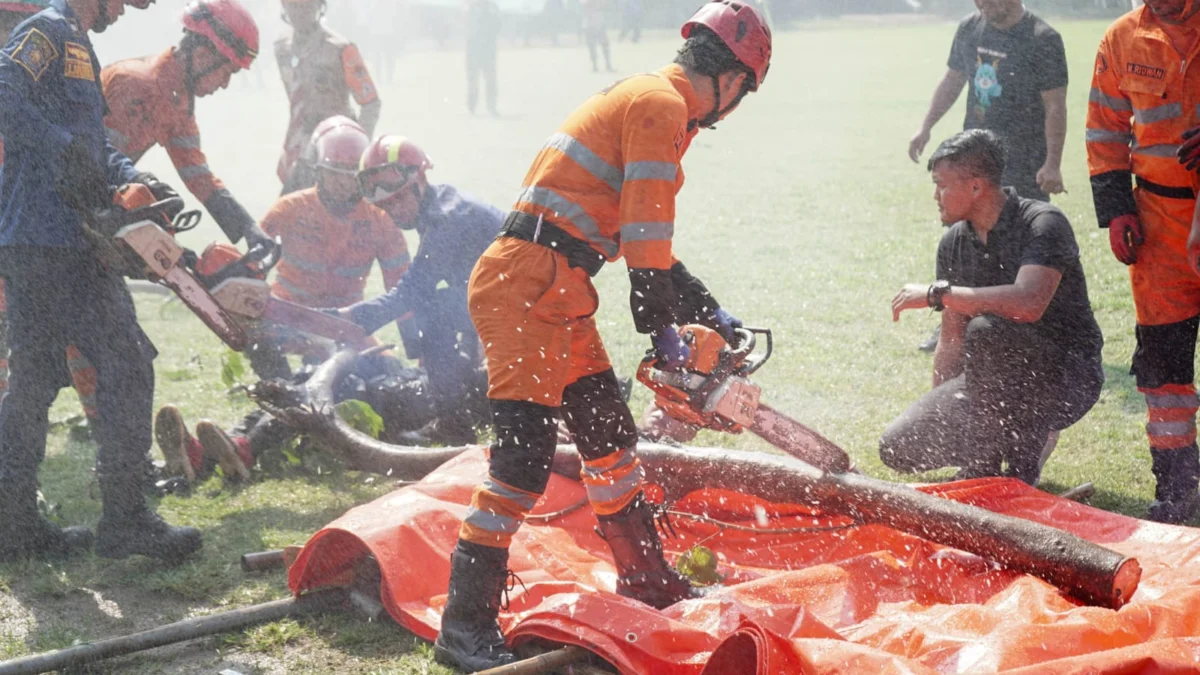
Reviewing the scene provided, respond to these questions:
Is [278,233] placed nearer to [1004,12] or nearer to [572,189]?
[572,189]

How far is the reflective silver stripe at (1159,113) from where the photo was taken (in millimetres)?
4215

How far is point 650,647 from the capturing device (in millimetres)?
3035

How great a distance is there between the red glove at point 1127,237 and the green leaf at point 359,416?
339 cm

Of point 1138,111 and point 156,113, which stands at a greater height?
point 156,113

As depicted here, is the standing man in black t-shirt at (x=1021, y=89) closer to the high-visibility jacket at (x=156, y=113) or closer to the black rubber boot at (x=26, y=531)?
the high-visibility jacket at (x=156, y=113)

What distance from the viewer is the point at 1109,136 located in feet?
14.7

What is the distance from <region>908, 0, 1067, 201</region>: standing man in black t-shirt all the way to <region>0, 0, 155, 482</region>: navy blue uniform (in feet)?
15.0

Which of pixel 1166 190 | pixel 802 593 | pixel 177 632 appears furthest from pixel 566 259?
pixel 1166 190

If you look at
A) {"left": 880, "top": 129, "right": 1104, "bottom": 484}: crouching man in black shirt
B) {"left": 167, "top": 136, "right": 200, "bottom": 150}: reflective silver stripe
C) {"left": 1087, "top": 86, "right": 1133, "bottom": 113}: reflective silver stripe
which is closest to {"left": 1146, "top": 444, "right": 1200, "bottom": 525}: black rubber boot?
{"left": 880, "top": 129, "right": 1104, "bottom": 484}: crouching man in black shirt

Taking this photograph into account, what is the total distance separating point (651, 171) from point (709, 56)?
1.73 ft

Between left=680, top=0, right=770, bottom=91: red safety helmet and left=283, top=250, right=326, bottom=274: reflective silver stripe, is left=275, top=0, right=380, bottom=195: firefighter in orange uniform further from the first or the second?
left=680, top=0, right=770, bottom=91: red safety helmet

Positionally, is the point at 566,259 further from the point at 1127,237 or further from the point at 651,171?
the point at 1127,237

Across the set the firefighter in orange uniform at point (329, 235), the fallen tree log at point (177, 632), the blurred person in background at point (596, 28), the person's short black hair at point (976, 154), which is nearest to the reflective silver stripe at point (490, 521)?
the fallen tree log at point (177, 632)

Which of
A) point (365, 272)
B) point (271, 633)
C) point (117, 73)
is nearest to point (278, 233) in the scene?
point (365, 272)
